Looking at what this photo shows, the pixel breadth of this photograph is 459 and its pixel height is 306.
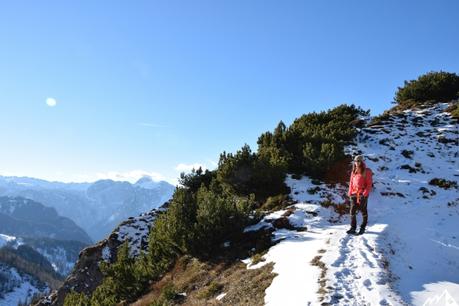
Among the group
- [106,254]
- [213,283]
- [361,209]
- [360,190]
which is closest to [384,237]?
[361,209]

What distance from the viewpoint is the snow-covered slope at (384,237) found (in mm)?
8445

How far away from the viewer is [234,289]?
9961 millimetres

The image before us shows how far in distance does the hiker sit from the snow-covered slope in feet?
1.56

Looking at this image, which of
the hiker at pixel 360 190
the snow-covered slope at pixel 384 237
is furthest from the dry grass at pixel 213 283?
the hiker at pixel 360 190

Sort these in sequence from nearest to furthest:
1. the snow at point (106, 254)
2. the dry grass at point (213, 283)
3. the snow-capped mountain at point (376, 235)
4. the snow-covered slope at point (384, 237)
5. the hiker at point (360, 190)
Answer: the snow-covered slope at point (384, 237) → the snow-capped mountain at point (376, 235) → the dry grass at point (213, 283) → the hiker at point (360, 190) → the snow at point (106, 254)

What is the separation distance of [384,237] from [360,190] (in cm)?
156

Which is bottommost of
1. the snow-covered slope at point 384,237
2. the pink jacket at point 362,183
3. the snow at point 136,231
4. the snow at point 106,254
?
the snow at point 106,254

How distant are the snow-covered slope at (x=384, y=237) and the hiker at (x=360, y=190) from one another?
475 millimetres

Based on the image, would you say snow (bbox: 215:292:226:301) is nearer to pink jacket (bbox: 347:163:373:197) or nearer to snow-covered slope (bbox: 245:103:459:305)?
snow-covered slope (bbox: 245:103:459:305)

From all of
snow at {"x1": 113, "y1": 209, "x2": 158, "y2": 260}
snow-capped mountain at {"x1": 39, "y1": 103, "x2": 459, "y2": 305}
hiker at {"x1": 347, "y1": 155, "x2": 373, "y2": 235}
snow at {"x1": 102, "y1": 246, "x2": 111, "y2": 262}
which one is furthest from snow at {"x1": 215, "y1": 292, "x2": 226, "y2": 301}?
snow at {"x1": 102, "y1": 246, "x2": 111, "y2": 262}

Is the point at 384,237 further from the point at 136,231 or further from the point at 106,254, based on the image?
the point at 106,254

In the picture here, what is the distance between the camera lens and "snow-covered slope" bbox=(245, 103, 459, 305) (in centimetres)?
845

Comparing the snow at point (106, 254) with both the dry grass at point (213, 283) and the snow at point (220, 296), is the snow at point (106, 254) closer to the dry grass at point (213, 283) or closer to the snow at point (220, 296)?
the dry grass at point (213, 283)

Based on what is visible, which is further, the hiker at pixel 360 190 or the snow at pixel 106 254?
the snow at pixel 106 254
